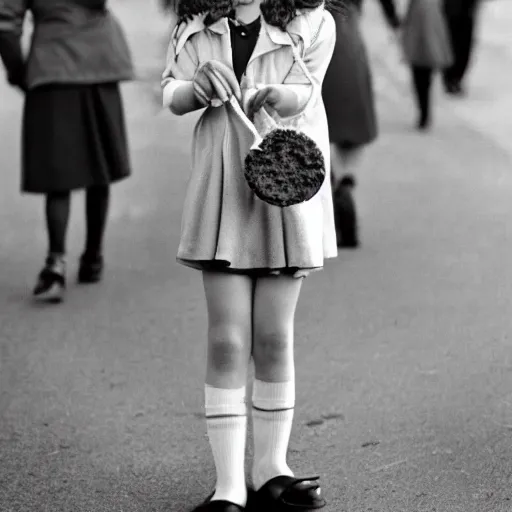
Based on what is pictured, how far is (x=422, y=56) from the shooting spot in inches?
451

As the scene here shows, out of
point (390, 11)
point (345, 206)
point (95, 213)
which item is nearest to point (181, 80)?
point (95, 213)

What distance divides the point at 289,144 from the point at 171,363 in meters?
2.13

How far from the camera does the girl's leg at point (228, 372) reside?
369 centimetres

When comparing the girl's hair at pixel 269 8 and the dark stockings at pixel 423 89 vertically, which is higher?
the girl's hair at pixel 269 8

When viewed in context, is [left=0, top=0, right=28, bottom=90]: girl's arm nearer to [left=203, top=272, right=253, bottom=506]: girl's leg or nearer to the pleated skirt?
[left=203, top=272, right=253, bottom=506]: girl's leg

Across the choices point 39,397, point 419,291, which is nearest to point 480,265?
point 419,291

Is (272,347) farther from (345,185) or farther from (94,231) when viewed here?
(345,185)

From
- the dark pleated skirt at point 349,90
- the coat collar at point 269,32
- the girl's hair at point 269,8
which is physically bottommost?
the dark pleated skirt at point 349,90

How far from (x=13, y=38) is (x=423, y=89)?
20.2ft

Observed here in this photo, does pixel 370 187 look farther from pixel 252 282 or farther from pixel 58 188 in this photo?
pixel 252 282

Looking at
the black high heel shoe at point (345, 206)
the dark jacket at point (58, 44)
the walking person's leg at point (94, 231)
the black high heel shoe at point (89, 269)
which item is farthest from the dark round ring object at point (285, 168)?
the black high heel shoe at point (345, 206)

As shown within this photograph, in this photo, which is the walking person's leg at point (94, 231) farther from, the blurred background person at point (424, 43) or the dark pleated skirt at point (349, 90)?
the blurred background person at point (424, 43)

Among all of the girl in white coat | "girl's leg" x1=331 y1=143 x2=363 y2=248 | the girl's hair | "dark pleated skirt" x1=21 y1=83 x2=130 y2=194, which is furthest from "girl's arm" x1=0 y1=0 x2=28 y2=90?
the girl's hair

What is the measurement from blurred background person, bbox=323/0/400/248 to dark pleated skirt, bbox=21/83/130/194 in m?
1.26
